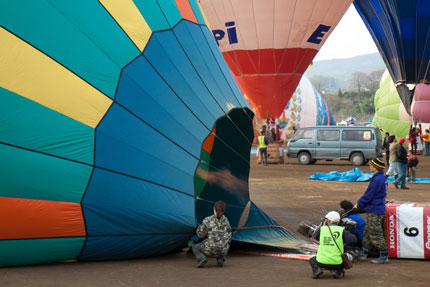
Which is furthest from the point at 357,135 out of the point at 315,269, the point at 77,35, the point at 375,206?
the point at 77,35

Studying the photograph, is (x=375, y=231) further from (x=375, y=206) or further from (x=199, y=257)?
(x=199, y=257)

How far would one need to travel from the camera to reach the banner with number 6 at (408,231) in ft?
23.7

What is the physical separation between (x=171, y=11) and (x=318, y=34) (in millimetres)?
17391

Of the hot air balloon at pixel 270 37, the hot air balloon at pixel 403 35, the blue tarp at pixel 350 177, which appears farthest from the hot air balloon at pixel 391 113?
the blue tarp at pixel 350 177

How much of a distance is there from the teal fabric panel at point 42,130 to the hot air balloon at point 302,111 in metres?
36.2

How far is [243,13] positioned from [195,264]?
1770 centimetres

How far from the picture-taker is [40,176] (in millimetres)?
5953

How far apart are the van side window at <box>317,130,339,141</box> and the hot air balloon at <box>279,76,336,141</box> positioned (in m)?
17.2

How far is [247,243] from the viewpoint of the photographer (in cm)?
750

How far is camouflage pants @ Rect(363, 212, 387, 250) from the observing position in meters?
7.03

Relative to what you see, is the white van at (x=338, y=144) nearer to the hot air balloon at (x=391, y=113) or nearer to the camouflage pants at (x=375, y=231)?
the hot air balloon at (x=391, y=113)

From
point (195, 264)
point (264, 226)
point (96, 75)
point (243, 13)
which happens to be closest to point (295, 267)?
point (195, 264)

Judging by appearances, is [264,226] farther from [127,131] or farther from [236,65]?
[236,65]

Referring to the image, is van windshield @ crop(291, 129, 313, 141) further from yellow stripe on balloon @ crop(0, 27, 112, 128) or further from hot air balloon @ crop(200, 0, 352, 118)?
yellow stripe on balloon @ crop(0, 27, 112, 128)
